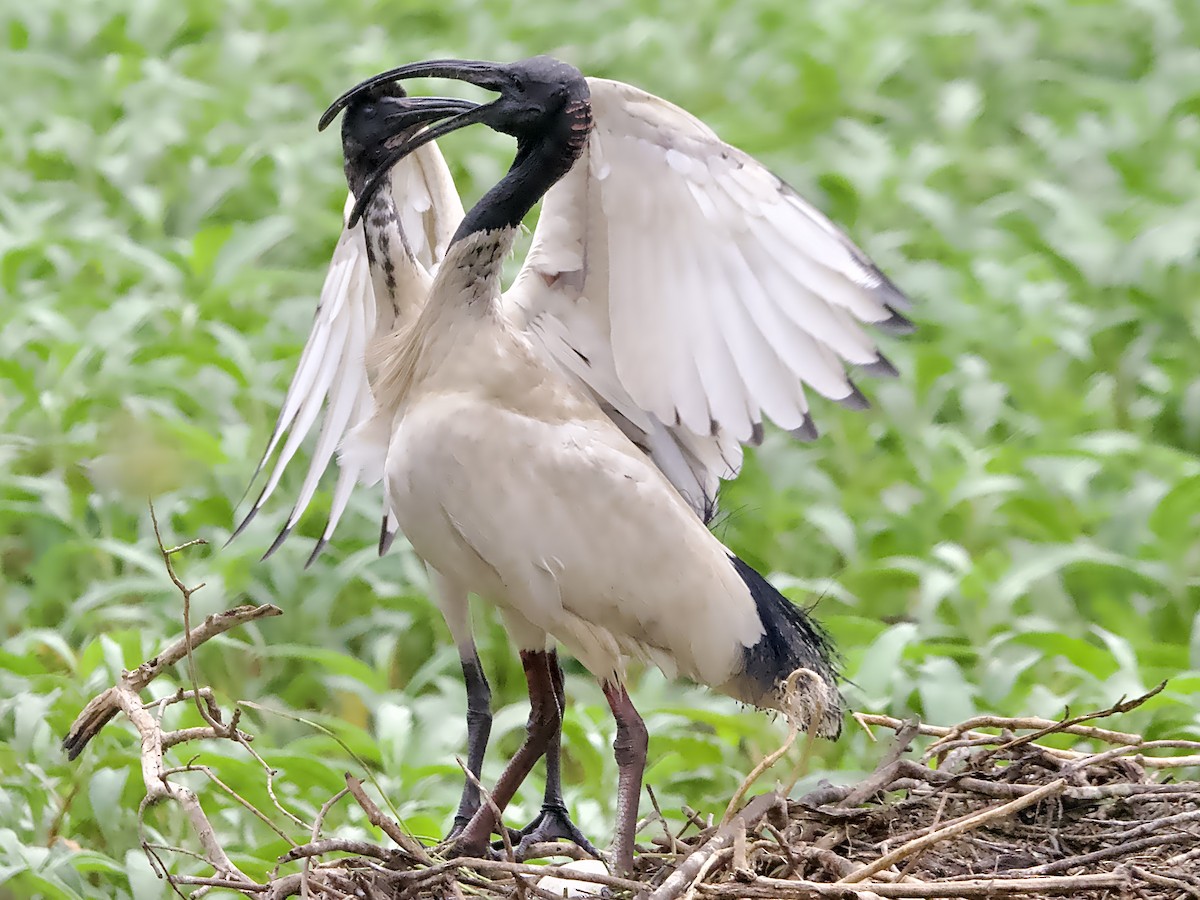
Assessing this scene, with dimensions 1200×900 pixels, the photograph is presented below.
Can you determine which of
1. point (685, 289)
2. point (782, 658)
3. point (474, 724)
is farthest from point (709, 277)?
point (474, 724)

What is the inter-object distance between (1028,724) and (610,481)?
1.05 meters

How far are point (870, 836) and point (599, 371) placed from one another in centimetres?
108

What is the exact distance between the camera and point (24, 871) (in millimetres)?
3818

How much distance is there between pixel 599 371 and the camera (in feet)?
12.2

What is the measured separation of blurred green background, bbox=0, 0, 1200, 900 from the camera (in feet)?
15.0

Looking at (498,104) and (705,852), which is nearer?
(705,852)

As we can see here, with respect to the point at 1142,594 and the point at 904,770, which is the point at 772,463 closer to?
the point at 1142,594

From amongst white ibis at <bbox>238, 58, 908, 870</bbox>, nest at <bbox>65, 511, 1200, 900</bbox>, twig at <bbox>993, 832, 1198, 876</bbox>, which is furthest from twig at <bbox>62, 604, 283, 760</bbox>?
twig at <bbox>993, 832, 1198, 876</bbox>

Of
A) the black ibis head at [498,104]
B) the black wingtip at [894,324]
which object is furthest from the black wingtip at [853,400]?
the black ibis head at [498,104]

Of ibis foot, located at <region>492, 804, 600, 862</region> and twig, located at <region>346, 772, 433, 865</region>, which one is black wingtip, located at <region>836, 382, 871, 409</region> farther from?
twig, located at <region>346, 772, 433, 865</region>

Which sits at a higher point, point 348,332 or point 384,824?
point 348,332

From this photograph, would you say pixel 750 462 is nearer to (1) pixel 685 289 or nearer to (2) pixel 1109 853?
(1) pixel 685 289

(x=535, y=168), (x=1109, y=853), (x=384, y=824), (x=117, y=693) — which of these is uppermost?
(x=535, y=168)

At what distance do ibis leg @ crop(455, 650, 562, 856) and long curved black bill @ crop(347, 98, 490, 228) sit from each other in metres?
0.97
